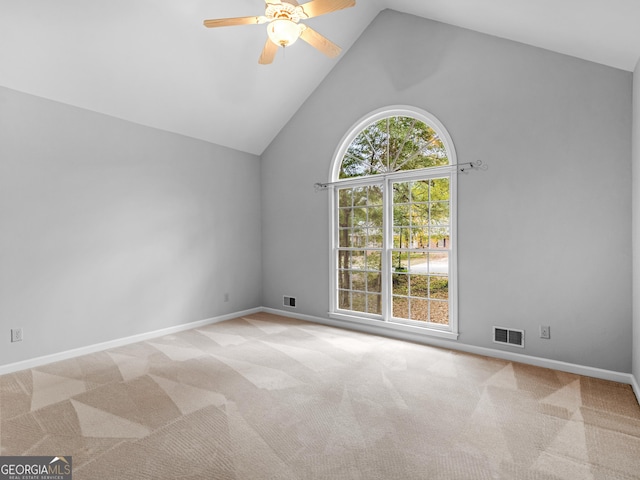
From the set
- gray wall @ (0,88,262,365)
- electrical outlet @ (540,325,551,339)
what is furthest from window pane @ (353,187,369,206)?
electrical outlet @ (540,325,551,339)

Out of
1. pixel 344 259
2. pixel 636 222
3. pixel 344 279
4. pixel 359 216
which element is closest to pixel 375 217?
pixel 359 216

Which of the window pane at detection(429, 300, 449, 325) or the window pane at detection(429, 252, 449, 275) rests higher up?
the window pane at detection(429, 252, 449, 275)

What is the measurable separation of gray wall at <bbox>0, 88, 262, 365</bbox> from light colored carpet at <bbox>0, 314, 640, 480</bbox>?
1.79 ft

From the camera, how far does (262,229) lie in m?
5.85

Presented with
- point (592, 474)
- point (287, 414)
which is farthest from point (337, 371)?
point (592, 474)

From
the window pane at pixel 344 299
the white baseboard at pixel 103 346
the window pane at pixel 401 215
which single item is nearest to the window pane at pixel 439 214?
the window pane at pixel 401 215

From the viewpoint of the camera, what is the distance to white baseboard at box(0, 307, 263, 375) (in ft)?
11.0

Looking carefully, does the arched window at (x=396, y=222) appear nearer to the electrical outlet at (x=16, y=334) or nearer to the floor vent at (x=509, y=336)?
the floor vent at (x=509, y=336)

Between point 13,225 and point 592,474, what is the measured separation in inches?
191

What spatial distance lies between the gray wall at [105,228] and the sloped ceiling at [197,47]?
0.31 metres

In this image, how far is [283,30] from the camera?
260cm

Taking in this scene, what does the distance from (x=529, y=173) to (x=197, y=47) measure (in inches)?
146

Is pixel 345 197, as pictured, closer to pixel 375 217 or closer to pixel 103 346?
pixel 375 217

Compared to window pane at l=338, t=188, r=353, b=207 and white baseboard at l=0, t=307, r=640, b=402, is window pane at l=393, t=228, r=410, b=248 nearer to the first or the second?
window pane at l=338, t=188, r=353, b=207
